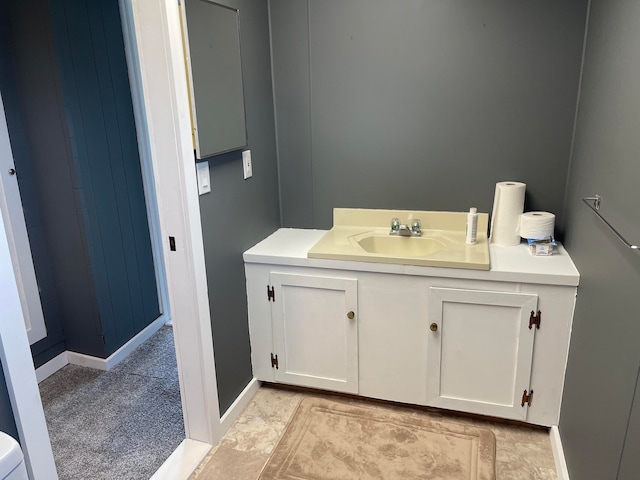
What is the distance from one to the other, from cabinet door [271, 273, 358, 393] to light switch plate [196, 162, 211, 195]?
0.55 meters

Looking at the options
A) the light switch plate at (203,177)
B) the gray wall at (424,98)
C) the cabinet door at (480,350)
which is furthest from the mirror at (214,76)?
the cabinet door at (480,350)

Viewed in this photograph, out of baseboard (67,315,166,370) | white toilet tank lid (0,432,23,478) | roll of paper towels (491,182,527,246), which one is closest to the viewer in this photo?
white toilet tank lid (0,432,23,478)

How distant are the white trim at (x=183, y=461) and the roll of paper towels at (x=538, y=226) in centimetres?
167

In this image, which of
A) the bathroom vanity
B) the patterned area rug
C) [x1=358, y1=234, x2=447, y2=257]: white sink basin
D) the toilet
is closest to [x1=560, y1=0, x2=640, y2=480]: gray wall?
the bathroom vanity

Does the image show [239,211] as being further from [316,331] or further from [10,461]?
[10,461]

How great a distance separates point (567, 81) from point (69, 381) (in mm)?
2857

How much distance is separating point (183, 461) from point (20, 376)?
1.01m

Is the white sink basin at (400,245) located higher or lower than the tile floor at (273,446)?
higher

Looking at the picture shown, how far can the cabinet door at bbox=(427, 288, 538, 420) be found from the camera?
2.00 m

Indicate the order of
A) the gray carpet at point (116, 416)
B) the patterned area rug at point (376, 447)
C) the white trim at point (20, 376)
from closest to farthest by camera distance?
the white trim at point (20, 376) → the patterned area rug at point (376, 447) → the gray carpet at point (116, 416)

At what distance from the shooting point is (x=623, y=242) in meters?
1.36

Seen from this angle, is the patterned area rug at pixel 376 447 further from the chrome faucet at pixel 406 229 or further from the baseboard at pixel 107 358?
the baseboard at pixel 107 358

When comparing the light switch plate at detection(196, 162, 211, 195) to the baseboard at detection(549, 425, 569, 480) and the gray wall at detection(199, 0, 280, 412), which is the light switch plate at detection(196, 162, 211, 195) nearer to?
the gray wall at detection(199, 0, 280, 412)

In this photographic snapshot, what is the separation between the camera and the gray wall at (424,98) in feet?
7.04
